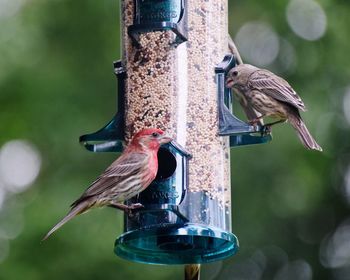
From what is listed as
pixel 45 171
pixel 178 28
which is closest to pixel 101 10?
pixel 45 171

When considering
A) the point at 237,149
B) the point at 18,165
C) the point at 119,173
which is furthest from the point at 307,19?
the point at 119,173

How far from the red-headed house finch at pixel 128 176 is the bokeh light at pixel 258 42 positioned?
346 inches

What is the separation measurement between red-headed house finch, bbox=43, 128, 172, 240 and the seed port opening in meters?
0.16

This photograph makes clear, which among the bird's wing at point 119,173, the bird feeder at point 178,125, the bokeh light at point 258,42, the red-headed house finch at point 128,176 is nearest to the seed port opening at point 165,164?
the bird feeder at point 178,125

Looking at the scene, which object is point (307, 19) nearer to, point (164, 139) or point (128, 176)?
point (164, 139)

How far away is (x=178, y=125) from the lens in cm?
1544

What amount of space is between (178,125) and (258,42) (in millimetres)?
9149

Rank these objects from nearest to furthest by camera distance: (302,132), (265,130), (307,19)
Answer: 1. (265,130)
2. (302,132)
3. (307,19)

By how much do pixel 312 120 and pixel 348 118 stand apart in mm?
1259

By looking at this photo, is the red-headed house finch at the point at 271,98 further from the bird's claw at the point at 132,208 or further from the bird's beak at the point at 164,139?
the bird's claw at the point at 132,208

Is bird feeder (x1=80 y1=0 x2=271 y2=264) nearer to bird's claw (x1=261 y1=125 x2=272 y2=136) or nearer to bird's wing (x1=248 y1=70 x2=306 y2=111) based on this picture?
bird's claw (x1=261 y1=125 x2=272 y2=136)

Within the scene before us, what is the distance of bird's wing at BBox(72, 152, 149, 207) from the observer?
15.2m

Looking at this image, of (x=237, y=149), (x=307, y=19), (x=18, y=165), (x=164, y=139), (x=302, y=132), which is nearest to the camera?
(x=164, y=139)

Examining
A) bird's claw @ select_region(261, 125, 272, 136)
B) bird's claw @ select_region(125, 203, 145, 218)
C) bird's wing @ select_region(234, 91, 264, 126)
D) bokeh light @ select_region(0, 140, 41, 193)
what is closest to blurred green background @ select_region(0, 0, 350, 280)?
bokeh light @ select_region(0, 140, 41, 193)
